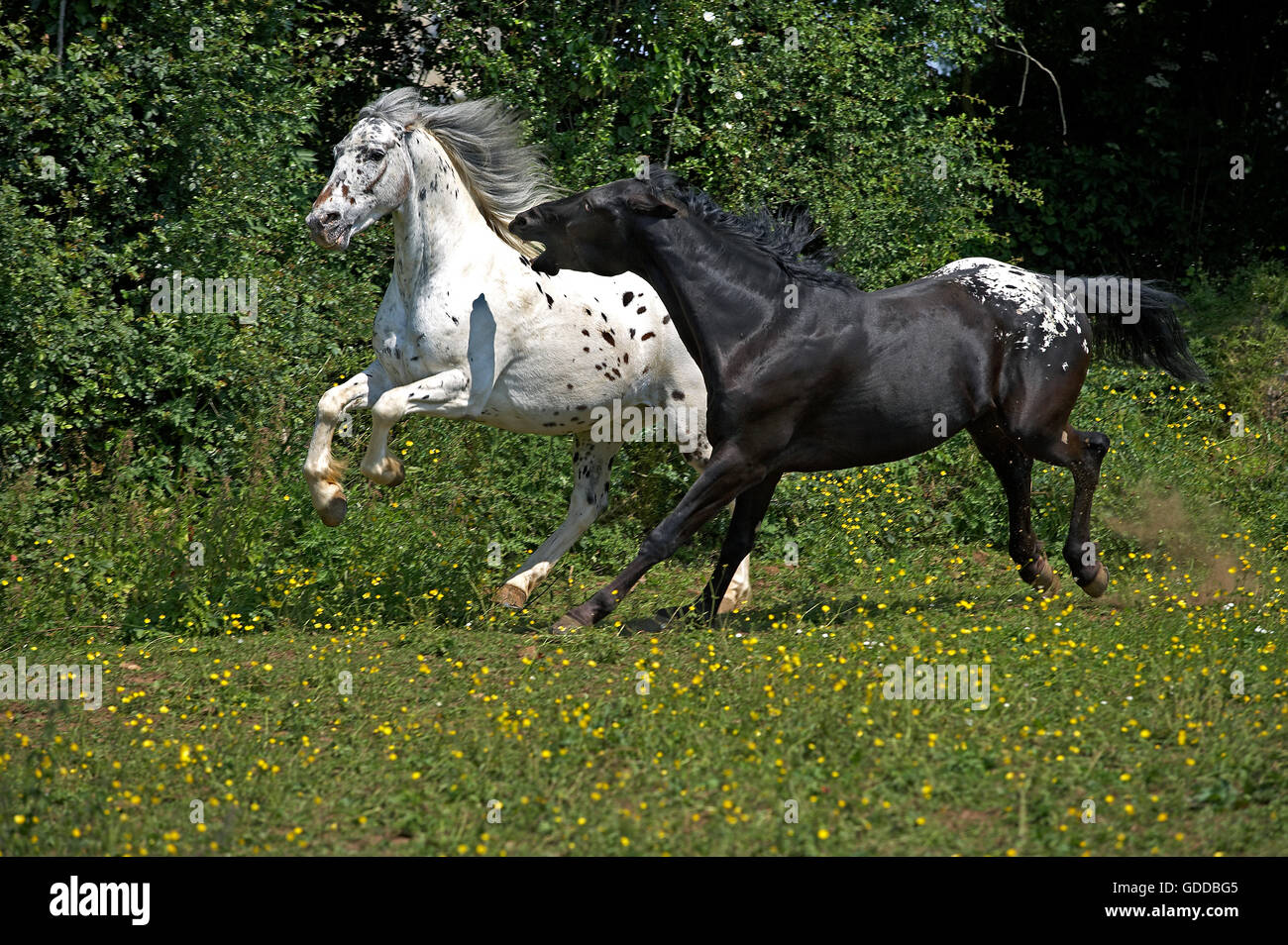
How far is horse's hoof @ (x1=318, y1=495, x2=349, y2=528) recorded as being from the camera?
22.1ft

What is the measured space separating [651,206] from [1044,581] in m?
2.96

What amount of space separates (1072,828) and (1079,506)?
317cm

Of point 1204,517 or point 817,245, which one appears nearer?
point 1204,517

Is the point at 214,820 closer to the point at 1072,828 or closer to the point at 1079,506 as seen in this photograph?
the point at 1072,828

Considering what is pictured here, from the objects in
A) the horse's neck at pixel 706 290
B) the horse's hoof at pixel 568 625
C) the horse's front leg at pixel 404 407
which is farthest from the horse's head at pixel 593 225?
the horse's hoof at pixel 568 625

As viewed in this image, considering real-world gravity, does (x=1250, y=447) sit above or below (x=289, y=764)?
above

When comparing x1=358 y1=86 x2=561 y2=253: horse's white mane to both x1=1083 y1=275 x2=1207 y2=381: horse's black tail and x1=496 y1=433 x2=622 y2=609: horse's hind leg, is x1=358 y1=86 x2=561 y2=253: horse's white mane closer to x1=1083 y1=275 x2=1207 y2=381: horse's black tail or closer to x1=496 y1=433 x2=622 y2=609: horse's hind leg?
x1=496 y1=433 x2=622 y2=609: horse's hind leg

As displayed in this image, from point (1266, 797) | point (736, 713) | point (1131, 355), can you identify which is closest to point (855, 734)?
point (736, 713)

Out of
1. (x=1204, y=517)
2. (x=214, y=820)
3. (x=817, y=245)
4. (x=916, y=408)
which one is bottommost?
(x=214, y=820)

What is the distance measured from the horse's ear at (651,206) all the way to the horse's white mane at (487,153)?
95 cm

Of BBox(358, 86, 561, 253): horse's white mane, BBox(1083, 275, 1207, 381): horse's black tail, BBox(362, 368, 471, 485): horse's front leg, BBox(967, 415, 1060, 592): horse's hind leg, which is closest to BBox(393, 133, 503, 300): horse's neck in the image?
BBox(358, 86, 561, 253): horse's white mane
